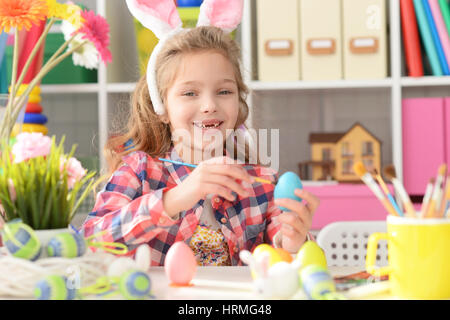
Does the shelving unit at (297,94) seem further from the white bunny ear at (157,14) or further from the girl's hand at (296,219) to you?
the girl's hand at (296,219)

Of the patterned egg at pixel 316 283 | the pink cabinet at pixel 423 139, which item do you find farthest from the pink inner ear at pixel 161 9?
the pink cabinet at pixel 423 139

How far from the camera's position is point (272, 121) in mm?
2330

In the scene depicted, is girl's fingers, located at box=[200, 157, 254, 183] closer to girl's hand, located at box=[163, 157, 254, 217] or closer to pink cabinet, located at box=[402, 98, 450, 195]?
girl's hand, located at box=[163, 157, 254, 217]

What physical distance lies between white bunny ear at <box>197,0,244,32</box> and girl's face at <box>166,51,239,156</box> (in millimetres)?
76

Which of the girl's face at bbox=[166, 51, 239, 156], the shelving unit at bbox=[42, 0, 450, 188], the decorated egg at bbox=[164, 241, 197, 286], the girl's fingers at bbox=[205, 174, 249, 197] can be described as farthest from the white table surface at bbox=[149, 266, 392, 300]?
the shelving unit at bbox=[42, 0, 450, 188]

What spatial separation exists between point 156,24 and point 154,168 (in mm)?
309

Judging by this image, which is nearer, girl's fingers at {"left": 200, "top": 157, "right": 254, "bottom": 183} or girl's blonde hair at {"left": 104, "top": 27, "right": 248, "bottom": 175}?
girl's fingers at {"left": 200, "top": 157, "right": 254, "bottom": 183}

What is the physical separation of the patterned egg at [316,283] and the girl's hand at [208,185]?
265 millimetres

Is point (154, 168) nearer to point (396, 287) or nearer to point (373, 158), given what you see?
point (396, 287)

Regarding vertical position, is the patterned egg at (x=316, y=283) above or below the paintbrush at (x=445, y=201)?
below

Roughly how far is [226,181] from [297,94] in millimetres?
1528

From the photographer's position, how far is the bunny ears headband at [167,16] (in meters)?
1.17

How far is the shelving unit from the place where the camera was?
197 cm
